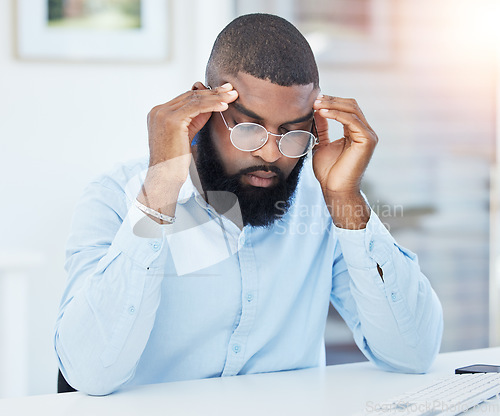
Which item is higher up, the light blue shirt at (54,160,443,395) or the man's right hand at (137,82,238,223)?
the man's right hand at (137,82,238,223)

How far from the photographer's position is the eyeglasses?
123 centimetres

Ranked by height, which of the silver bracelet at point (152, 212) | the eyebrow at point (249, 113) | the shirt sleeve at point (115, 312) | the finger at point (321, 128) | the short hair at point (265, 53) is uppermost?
the short hair at point (265, 53)

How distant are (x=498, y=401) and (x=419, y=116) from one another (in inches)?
82.7

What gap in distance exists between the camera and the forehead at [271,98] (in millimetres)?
1216

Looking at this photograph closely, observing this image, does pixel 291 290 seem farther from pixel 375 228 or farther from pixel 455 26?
pixel 455 26

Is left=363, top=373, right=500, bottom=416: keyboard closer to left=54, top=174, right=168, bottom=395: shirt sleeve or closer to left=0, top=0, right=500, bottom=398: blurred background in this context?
left=54, top=174, right=168, bottom=395: shirt sleeve

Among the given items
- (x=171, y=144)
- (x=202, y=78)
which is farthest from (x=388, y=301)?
(x=202, y=78)

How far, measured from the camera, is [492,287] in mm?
3066

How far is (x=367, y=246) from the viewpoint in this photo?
3.97 feet

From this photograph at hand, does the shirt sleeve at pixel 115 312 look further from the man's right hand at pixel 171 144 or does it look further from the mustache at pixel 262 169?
the mustache at pixel 262 169

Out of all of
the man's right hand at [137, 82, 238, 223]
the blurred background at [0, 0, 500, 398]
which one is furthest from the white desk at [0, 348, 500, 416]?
the blurred background at [0, 0, 500, 398]

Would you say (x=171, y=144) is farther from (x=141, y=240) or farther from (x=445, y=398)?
(x=445, y=398)

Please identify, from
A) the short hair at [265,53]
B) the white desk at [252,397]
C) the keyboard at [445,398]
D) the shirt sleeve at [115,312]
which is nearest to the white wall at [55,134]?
the short hair at [265,53]

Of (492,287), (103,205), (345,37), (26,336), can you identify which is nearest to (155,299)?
(103,205)
